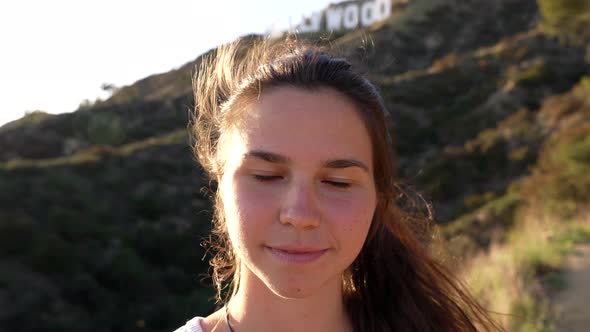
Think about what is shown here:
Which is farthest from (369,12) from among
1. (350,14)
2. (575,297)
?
(575,297)

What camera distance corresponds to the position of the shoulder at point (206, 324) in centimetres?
172

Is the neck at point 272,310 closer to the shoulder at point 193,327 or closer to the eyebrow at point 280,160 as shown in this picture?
the shoulder at point 193,327

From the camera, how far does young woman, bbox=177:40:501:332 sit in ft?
4.94

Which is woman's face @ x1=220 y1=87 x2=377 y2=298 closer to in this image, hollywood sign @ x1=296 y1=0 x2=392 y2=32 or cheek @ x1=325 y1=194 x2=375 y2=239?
cheek @ x1=325 y1=194 x2=375 y2=239

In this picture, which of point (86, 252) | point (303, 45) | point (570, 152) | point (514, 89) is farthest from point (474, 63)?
point (303, 45)

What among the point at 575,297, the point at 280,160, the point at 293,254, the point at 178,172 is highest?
the point at 280,160

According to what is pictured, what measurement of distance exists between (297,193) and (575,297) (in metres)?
5.68

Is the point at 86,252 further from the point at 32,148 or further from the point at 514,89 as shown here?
the point at 514,89

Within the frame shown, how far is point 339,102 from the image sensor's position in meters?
1.62

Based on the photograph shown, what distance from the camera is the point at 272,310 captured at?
5.56 ft

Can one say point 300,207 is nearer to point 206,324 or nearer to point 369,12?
point 206,324

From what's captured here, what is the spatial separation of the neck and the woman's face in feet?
0.55

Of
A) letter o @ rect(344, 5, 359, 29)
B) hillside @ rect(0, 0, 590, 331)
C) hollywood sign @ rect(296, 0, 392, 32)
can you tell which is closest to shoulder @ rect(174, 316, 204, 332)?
hillside @ rect(0, 0, 590, 331)

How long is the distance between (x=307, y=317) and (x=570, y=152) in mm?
15631
